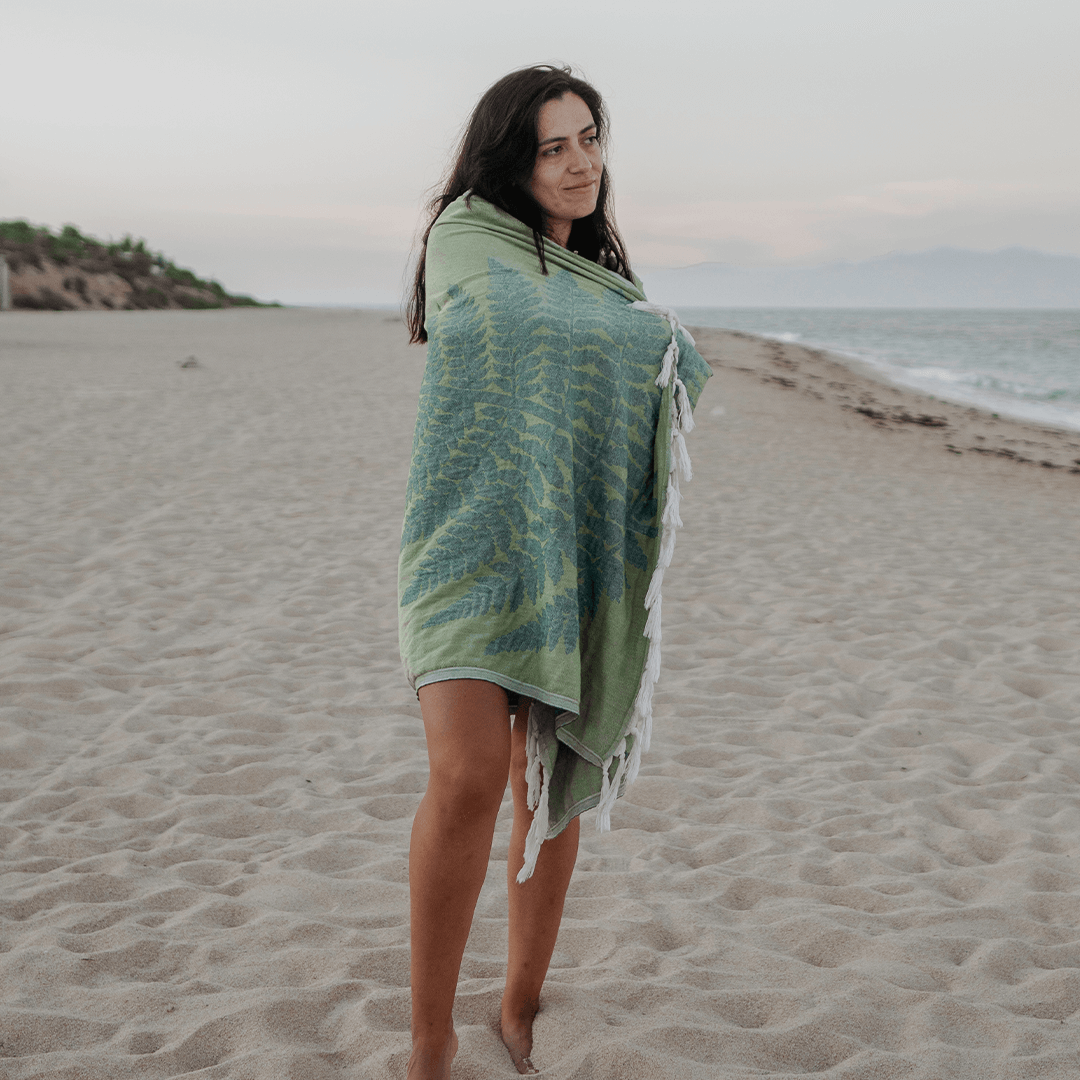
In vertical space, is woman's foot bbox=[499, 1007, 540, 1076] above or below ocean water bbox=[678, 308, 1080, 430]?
below

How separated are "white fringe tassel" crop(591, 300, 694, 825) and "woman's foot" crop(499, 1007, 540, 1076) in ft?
1.30

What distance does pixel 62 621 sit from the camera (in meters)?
Answer: 4.76

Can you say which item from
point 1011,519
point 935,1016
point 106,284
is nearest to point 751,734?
point 935,1016

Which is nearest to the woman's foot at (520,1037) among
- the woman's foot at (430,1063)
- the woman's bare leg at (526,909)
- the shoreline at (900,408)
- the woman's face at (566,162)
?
the woman's bare leg at (526,909)

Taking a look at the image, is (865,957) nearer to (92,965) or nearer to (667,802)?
(667,802)

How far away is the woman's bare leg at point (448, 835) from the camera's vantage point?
1590 mm

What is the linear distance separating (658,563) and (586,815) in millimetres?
1872

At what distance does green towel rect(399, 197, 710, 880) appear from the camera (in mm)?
1642

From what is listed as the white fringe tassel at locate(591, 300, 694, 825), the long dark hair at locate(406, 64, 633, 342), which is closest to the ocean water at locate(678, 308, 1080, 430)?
the long dark hair at locate(406, 64, 633, 342)

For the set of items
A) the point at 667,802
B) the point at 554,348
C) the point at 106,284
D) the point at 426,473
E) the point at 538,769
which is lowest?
the point at 667,802

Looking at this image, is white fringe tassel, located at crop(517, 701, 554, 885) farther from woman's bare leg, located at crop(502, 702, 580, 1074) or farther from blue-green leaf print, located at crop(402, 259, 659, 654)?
blue-green leaf print, located at crop(402, 259, 659, 654)

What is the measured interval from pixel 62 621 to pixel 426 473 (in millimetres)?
3761

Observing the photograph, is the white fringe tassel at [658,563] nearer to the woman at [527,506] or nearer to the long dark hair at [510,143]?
the woman at [527,506]

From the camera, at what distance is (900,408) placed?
15922 millimetres
